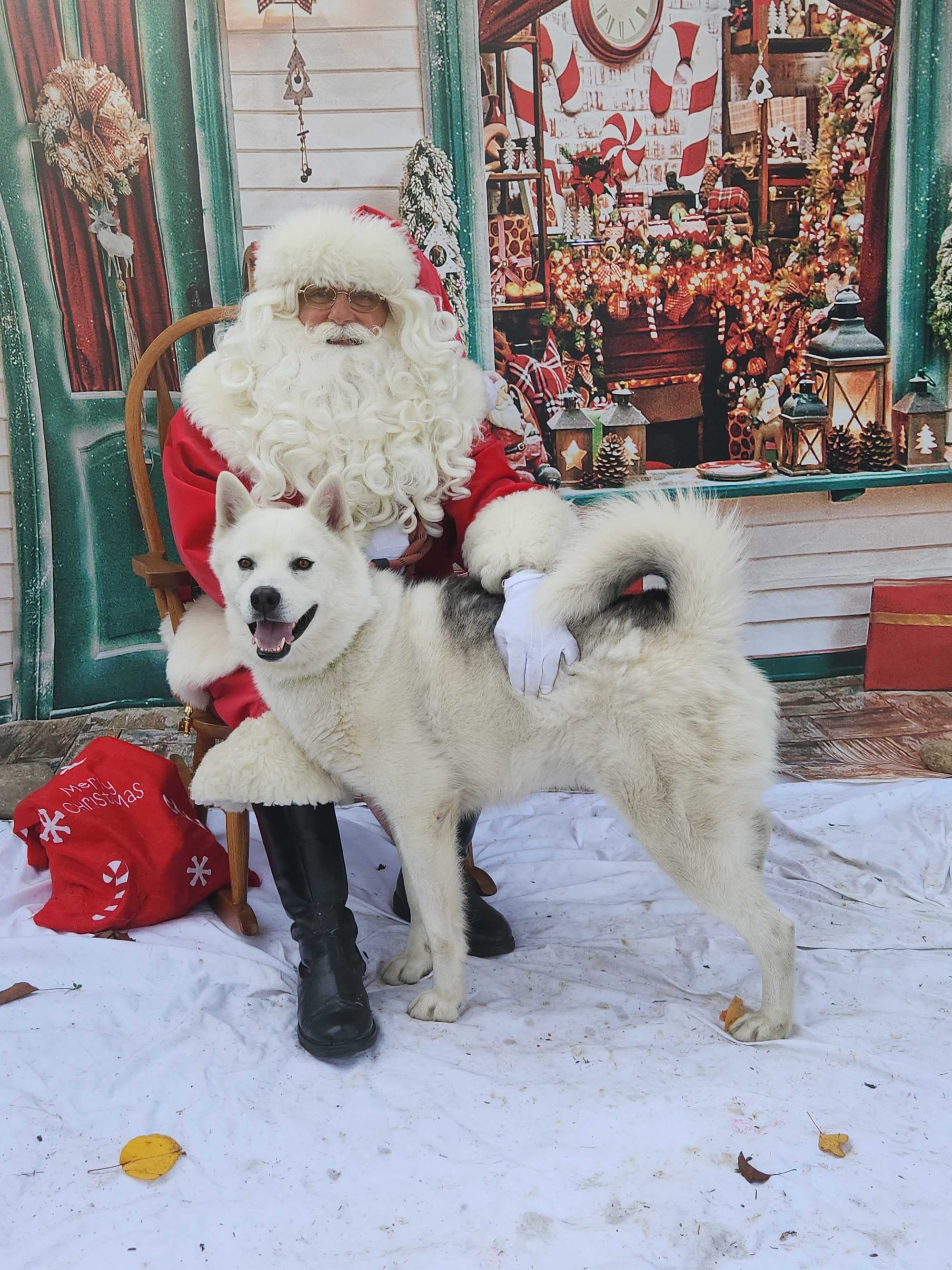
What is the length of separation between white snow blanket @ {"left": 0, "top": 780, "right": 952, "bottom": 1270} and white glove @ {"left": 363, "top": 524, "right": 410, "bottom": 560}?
999mm

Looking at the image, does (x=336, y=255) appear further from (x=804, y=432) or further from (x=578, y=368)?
(x=804, y=432)

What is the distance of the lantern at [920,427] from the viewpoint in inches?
153

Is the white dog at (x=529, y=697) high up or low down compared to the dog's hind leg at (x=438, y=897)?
up

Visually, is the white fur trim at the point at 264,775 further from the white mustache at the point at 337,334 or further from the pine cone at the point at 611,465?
the pine cone at the point at 611,465

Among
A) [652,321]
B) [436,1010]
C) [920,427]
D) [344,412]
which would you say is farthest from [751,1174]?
[920,427]

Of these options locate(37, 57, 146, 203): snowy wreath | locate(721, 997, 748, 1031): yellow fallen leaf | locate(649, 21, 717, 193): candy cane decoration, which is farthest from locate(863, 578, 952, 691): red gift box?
locate(37, 57, 146, 203): snowy wreath

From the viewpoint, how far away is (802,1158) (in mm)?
1702

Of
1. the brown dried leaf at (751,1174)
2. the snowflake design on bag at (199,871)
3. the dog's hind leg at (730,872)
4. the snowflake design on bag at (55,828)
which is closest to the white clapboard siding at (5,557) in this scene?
the snowflake design on bag at (55,828)

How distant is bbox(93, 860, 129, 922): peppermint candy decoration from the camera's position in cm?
246

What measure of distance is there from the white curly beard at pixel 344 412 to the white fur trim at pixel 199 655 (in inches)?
13.9

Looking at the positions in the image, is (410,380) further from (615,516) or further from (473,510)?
(615,516)

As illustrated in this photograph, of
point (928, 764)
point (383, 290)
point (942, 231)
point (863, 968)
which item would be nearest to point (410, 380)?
point (383, 290)

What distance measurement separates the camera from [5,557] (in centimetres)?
378

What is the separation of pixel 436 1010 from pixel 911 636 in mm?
2686
